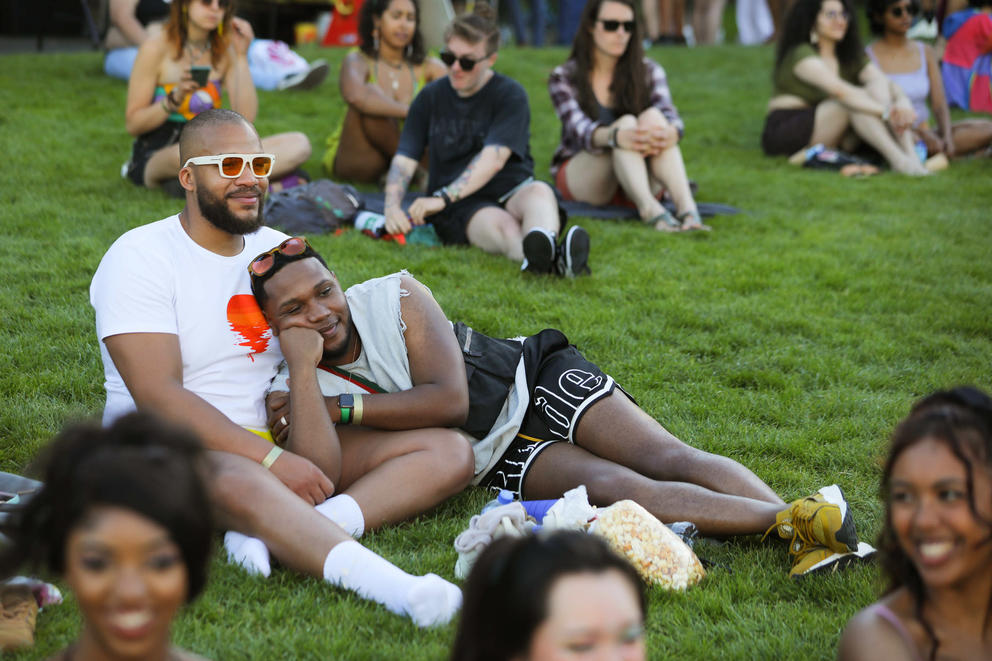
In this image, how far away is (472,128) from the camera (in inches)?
273

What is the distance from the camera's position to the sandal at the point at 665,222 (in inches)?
299

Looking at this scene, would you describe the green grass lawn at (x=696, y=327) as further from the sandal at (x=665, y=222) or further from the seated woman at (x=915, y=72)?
the seated woman at (x=915, y=72)

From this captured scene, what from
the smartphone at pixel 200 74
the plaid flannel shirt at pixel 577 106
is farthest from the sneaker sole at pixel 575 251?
the smartphone at pixel 200 74

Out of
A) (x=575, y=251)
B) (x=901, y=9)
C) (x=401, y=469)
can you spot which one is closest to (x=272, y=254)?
(x=401, y=469)

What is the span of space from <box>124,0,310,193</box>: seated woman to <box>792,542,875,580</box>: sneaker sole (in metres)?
5.43

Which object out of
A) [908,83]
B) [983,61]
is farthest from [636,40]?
[983,61]

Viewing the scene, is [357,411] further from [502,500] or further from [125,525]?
[125,525]

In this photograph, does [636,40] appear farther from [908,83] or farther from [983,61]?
[983,61]

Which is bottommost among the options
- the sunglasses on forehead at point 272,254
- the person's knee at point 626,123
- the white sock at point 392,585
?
the white sock at point 392,585

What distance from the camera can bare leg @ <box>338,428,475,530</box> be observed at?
Result: 11.5ft

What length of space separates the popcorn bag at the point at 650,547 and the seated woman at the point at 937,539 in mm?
834

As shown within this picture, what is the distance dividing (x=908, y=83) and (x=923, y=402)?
28.6 feet

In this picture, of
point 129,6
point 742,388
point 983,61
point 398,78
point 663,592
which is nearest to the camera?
point 663,592

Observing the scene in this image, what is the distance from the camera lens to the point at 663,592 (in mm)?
3146
